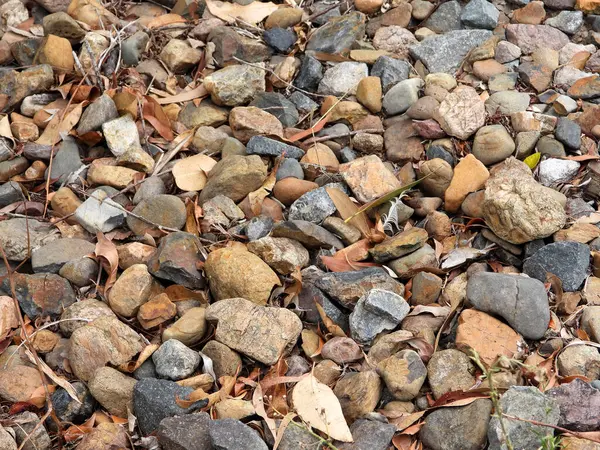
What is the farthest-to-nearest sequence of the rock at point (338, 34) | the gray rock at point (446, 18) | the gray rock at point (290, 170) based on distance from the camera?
1. the gray rock at point (446, 18)
2. the rock at point (338, 34)
3. the gray rock at point (290, 170)

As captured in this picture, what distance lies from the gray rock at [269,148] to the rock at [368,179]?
0.75 ft

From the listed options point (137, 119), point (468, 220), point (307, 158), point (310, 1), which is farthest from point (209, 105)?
point (468, 220)

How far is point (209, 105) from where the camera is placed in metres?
3.23

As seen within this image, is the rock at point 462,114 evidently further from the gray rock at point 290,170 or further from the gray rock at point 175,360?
the gray rock at point 175,360

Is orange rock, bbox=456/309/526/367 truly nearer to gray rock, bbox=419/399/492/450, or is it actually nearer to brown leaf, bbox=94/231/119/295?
gray rock, bbox=419/399/492/450

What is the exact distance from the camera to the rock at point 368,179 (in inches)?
108

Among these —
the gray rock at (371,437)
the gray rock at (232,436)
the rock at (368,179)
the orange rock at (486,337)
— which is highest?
the rock at (368,179)

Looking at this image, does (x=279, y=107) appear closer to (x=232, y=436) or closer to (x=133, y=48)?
(x=133, y=48)

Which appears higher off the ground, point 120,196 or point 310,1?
point 310,1

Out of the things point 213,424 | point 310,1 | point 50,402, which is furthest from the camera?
point 310,1

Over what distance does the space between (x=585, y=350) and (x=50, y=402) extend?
1582mm

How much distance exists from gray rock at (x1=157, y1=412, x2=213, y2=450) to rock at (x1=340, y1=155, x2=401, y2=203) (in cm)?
104

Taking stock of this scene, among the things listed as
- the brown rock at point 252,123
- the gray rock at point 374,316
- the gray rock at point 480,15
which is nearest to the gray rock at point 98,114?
the brown rock at point 252,123

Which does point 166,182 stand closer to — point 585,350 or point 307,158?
point 307,158
